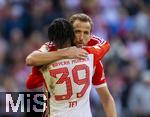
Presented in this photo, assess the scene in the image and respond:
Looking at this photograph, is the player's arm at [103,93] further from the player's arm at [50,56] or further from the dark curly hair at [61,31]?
the dark curly hair at [61,31]

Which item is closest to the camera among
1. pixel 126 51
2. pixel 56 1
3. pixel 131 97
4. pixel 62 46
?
pixel 62 46

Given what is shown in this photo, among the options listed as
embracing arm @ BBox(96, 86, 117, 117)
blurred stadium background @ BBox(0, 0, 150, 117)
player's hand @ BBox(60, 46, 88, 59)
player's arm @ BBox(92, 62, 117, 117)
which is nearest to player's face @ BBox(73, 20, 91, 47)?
player's hand @ BBox(60, 46, 88, 59)

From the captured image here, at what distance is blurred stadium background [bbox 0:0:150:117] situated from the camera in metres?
13.7

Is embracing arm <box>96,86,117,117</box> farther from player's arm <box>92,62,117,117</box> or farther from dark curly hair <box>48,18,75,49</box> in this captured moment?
dark curly hair <box>48,18,75,49</box>

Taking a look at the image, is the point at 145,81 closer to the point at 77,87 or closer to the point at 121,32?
the point at 121,32

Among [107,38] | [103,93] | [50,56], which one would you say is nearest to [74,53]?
[50,56]

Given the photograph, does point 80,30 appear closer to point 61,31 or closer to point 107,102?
point 61,31

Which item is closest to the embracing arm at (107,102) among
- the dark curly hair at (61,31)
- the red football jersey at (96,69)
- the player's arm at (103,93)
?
the player's arm at (103,93)

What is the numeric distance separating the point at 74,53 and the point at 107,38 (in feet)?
27.2

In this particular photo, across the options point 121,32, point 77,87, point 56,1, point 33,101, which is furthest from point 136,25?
point 77,87

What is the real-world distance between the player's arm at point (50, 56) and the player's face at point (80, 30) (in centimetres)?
12

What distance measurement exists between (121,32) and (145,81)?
88.7 inches

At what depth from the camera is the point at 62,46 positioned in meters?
7.24

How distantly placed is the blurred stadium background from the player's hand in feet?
17.5
